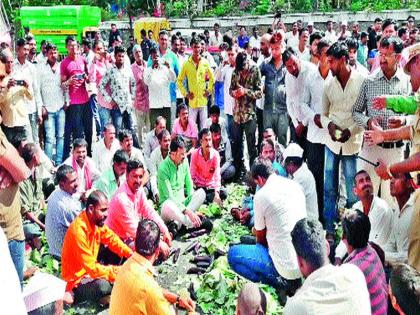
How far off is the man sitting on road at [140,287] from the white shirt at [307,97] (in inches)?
128

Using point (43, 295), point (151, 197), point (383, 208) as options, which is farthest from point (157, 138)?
point (43, 295)

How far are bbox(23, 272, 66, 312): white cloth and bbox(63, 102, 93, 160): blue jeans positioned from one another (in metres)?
5.91

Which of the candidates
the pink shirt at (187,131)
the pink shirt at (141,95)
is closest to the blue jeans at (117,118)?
the pink shirt at (141,95)

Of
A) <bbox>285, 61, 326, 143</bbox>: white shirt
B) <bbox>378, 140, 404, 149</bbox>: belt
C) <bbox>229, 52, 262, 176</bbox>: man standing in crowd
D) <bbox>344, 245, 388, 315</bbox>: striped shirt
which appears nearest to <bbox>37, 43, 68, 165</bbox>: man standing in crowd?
<bbox>229, 52, 262, 176</bbox>: man standing in crowd

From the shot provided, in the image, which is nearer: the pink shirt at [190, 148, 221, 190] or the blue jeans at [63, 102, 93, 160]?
the pink shirt at [190, 148, 221, 190]

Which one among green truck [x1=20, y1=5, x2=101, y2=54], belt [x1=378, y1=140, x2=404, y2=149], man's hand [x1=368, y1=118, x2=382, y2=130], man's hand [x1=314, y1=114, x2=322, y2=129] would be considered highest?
green truck [x1=20, y1=5, x2=101, y2=54]

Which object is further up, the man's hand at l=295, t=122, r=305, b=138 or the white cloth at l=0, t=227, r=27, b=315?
the white cloth at l=0, t=227, r=27, b=315

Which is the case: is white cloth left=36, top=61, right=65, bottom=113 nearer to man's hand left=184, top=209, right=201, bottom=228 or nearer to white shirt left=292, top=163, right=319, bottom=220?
man's hand left=184, top=209, right=201, bottom=228

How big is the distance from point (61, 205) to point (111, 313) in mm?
1978

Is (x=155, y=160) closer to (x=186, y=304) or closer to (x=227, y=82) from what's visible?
(x=227, y=82)

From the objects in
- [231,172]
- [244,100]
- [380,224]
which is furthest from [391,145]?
[231,172]

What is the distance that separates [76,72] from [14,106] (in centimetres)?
158

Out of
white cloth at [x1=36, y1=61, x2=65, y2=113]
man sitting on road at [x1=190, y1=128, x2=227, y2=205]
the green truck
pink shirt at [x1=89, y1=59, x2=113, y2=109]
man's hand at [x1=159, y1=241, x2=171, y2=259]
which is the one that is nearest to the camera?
man's hand at [x1=159, y1=241, x2=171, y2=259]

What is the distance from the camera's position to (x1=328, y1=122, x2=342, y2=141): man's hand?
6328 millimetres
